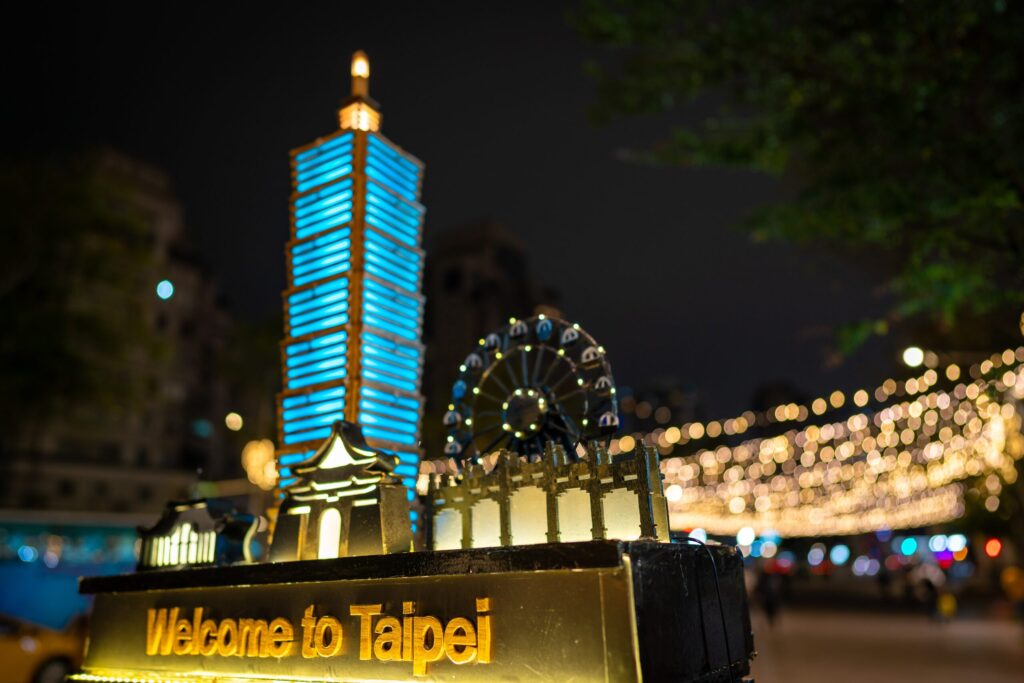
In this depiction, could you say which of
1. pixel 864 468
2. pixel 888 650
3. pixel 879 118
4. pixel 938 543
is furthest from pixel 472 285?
pixel 879 118

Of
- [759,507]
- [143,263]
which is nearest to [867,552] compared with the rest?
[759,507]

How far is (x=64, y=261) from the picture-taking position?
22.6 m

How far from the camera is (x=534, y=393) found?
→ 509cm

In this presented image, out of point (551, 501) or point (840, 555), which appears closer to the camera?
point (551, 501)

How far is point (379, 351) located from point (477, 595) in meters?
2.67

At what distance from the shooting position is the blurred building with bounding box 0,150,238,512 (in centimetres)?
3766

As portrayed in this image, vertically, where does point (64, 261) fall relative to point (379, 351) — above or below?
above

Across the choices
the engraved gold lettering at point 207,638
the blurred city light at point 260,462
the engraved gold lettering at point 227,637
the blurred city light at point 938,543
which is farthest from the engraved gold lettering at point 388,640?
the blurred city light at point 938,543

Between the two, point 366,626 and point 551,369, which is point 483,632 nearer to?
point 366,626

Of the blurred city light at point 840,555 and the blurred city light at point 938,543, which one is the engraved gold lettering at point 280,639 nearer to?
the blurred city light at point 938,543

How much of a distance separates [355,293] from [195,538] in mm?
2207

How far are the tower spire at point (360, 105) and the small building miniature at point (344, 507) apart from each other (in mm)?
2999

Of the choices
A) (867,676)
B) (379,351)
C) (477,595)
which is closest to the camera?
(477,595)

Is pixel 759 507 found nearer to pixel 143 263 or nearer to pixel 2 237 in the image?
pixel 143 263
